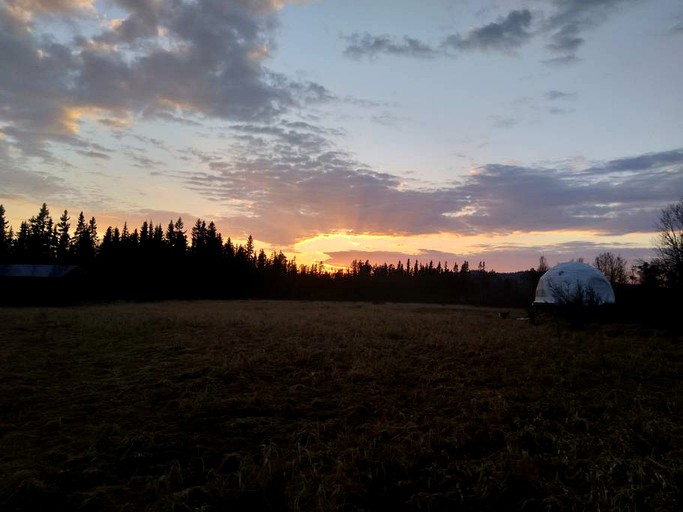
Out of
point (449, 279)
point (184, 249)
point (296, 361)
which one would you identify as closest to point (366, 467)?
point (296, 361)

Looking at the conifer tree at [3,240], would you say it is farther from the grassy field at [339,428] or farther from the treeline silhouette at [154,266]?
the grassy field at [339,428]

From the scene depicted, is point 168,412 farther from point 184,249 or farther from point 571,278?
point 184,249

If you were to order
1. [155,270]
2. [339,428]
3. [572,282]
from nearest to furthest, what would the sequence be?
[339,428], [572,282], [155,270]

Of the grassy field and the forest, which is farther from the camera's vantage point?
the forest

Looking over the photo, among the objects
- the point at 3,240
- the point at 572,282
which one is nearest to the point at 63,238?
the point at 3,240

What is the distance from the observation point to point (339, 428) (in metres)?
7.50

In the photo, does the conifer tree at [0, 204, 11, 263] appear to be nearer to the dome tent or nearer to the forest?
the forest

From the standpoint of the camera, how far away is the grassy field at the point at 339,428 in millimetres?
5246

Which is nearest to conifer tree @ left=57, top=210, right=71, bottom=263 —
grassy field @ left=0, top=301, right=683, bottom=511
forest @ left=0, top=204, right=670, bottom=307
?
forest @ left=0, top=204, right=670, bottom=307

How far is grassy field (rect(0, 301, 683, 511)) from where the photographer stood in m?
5.25

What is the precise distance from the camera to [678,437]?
6691 mm

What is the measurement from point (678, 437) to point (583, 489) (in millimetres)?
2659

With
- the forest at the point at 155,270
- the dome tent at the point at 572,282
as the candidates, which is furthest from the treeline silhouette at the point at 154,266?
the dome tent at the point at 572,282

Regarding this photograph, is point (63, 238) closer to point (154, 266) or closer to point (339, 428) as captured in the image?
point (154, 266)
